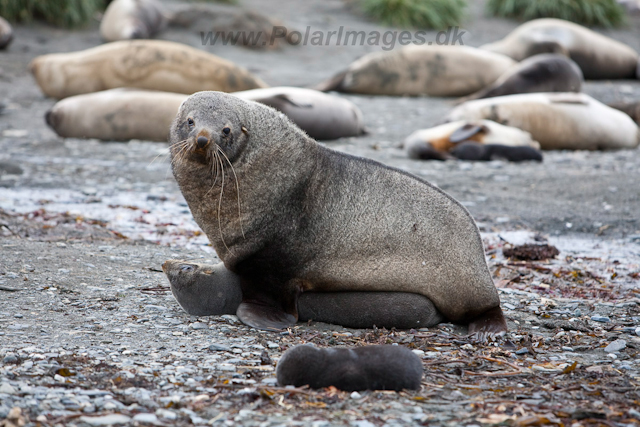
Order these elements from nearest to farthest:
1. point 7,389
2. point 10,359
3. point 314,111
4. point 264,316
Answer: point 7,389
point 10,359
point 264,316
point 314,111

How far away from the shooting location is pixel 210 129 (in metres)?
3.92

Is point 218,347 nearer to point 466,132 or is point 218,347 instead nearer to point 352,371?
point 352,371

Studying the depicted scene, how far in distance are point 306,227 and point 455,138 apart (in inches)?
221

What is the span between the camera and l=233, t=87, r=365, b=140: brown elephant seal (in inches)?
370

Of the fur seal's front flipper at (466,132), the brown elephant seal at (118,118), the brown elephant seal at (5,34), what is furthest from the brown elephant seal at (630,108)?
the brown elephant seal at (5,34)

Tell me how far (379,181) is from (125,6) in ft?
39.6

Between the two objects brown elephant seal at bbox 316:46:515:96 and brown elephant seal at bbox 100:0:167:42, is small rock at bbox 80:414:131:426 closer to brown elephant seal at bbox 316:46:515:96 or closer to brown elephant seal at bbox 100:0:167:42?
brown elephant seal at bbox 316:46:515:96

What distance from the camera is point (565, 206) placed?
24.2ft

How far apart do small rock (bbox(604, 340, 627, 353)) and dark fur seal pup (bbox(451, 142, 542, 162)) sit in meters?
5.42

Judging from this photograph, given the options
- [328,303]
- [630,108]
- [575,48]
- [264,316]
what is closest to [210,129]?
[264,316]

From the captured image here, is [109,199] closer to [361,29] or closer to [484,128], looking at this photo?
[484,128]

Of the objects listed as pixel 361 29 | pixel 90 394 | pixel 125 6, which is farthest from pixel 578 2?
pixel 90 394

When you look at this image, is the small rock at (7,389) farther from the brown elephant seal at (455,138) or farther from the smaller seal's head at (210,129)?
A: the brown elephant seal at (455,138)

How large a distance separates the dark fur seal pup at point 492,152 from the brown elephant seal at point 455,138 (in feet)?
0.51
